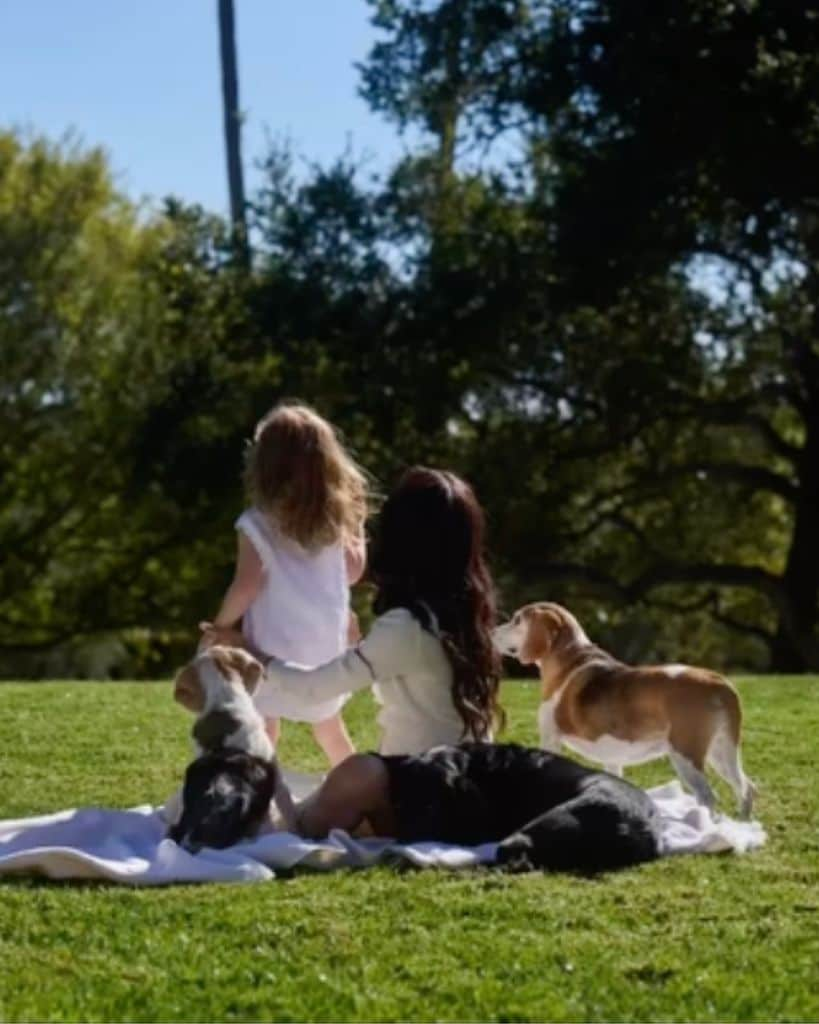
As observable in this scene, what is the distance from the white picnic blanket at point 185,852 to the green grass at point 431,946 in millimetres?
105

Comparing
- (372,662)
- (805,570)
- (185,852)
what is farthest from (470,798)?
(805,570)

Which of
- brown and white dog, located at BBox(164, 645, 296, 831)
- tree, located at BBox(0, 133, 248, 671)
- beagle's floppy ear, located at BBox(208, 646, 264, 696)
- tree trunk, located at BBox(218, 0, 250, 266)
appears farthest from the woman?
tree trunk, located at BBox(218, 0, 250, 266)

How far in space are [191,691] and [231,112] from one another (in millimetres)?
24985

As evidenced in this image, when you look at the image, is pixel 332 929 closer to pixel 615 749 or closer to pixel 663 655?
pixel 615 749

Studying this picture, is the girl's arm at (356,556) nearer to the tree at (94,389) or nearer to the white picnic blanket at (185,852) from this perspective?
the white picnic blanket at (185,852)

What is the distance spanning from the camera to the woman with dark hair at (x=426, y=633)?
7414mm

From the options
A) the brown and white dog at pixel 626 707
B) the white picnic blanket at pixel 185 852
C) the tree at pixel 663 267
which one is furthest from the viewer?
the tree at pixel 663 267

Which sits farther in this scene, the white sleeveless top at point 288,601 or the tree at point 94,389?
the tree at point 94,389

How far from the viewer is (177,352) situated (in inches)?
1196

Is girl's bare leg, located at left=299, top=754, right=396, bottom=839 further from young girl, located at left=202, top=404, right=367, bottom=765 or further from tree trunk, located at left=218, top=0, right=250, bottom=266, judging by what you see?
tree trunk, located at left=218, top=0, right=250, bottom=266

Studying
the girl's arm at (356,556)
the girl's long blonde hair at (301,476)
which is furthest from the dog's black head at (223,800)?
the girl's arm at (356,556)

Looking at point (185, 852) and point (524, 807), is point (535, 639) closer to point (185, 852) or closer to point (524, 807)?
point (524, 807)

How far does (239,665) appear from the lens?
23.5 ft

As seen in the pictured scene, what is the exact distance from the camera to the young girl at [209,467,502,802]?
292 inches
